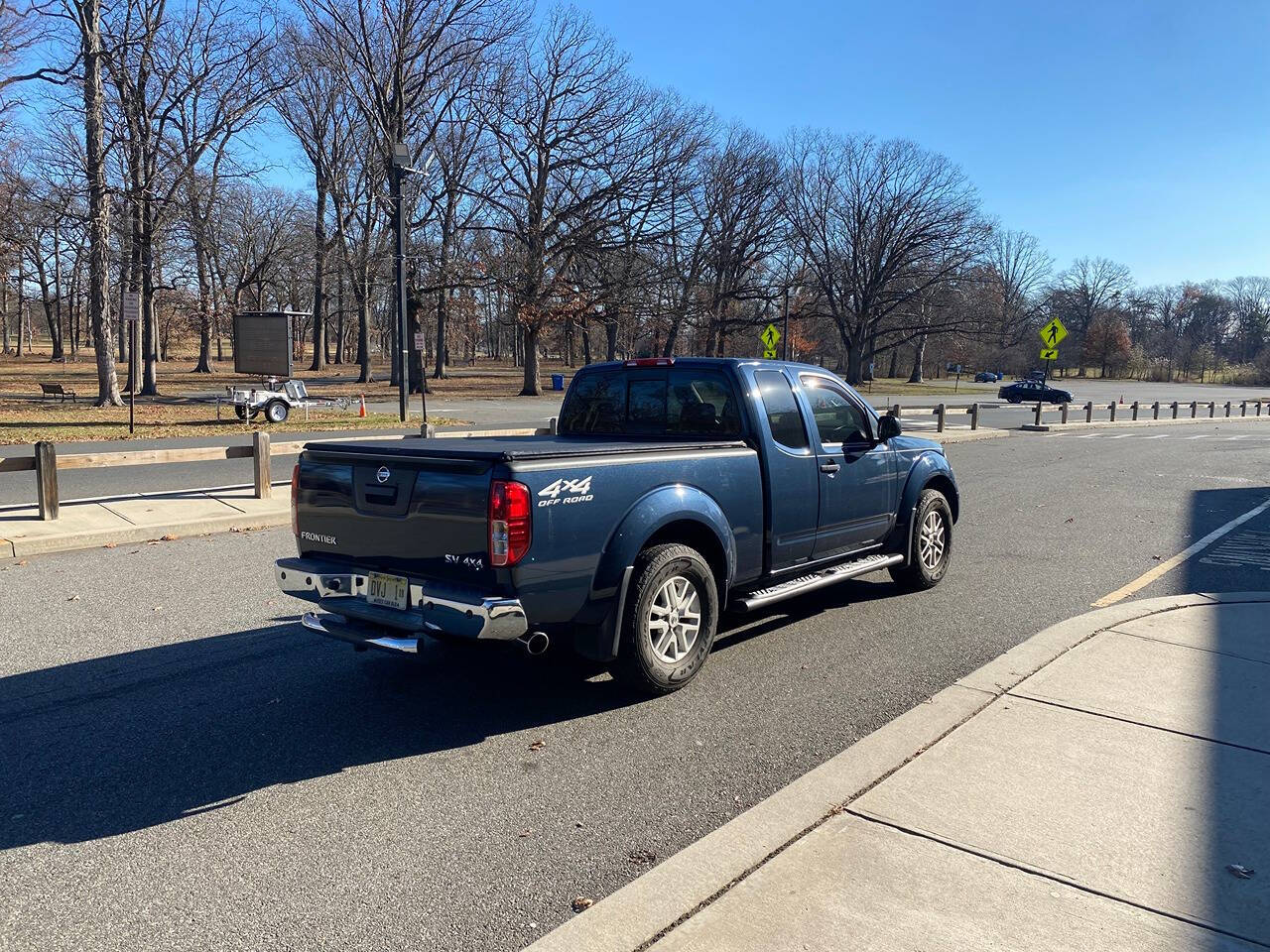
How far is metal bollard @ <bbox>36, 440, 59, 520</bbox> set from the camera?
375 inches

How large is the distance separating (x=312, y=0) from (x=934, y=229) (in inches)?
1759

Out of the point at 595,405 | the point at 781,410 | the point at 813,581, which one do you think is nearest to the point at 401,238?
the point at 595,405

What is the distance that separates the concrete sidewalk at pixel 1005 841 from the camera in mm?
2900

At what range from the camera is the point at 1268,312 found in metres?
129

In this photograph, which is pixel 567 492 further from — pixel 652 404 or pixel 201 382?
pixel 201 382

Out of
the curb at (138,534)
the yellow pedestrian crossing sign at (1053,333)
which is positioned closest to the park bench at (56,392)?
the curb at (138,534)

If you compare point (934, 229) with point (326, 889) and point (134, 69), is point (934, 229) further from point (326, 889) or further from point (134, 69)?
point (326, 889)

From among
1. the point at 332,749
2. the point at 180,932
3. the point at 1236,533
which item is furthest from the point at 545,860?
the point at 1236,533

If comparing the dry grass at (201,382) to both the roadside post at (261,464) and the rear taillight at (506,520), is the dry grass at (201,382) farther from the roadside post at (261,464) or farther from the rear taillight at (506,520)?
the rear taillight at (506,520)

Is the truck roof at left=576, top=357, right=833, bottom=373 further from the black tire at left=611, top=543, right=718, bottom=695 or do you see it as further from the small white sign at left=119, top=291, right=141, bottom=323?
the small white sign at left=119, top=291, right=141, bottom=323

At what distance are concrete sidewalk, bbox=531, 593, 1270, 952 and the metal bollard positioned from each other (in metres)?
9.01

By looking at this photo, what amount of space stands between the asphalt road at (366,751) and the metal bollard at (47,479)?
5.34ft

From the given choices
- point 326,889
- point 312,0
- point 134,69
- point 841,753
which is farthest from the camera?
point 312,0

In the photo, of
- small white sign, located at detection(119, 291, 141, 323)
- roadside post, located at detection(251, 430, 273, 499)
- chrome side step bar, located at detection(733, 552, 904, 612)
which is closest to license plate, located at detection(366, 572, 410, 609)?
chrome side step bar, located at detection(733, 552, 904, 612)
